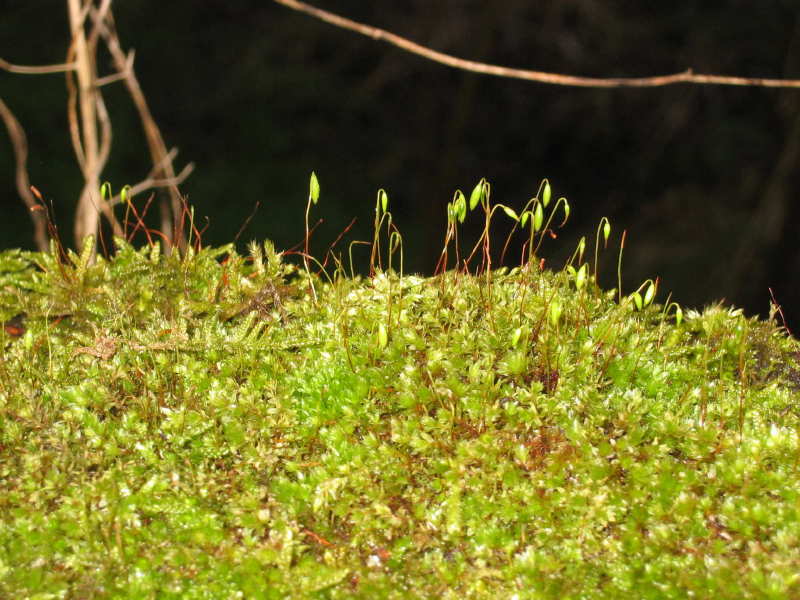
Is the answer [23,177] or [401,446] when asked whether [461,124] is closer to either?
[23,177]

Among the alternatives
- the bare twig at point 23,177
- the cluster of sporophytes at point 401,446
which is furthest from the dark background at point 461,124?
the cluster of sporophytes at point 401,446

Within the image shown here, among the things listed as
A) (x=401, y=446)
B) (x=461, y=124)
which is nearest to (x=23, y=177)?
(x=401, y=446)

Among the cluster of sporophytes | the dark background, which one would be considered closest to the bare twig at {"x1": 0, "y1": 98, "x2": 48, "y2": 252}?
the cluster of sporophytes

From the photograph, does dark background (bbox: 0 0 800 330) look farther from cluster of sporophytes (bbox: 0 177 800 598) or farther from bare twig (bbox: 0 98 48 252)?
cluster of sporophytes (bbox: 0 177 800 598)

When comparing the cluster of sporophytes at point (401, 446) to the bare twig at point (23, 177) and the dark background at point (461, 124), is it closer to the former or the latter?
the bare twig at point (23, 177)

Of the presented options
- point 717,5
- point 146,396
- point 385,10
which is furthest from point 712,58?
point 146,396

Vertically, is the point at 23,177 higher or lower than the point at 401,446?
higher

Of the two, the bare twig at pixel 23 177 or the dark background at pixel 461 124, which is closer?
the bare twig at pixel 23 177
